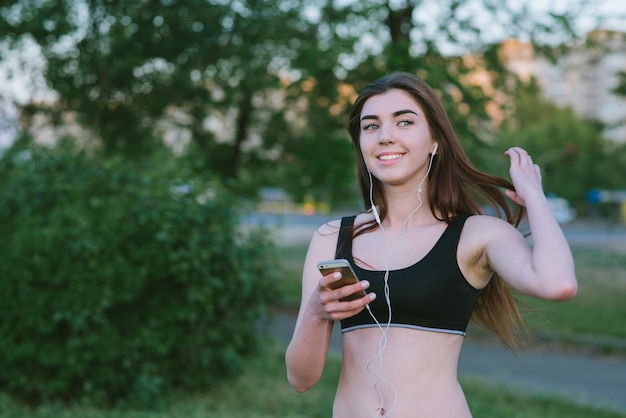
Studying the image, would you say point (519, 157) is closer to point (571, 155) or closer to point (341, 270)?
point (341, 270)

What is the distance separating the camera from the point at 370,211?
7.98 ft

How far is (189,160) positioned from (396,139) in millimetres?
5829

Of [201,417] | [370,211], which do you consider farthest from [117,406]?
[370,211]

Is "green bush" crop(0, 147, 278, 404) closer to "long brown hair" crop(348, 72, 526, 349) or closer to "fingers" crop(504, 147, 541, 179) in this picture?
"long brown hair" crop(348, 72, 526, 349)

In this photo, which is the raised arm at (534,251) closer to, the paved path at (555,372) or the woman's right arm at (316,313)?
the woman's right arm at (316,313)

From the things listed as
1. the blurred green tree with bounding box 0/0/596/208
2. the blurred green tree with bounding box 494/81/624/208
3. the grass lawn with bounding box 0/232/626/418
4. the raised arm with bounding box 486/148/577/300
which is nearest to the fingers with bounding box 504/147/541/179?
the raised arm with bounding box 486/148/577/300

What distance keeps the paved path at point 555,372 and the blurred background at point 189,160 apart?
71cm

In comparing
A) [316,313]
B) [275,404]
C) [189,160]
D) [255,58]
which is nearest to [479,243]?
[316,313]

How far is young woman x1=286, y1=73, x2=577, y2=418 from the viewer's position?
202 centimetres

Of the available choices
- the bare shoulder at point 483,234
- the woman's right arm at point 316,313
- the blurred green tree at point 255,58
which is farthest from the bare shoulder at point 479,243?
the blurred green tree at point 255,58

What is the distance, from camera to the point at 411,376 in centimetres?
208

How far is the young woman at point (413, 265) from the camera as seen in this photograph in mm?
2023

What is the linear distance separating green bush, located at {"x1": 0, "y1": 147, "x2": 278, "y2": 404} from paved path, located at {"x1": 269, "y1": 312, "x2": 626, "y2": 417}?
89 cm

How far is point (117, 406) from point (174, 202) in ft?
5.31
